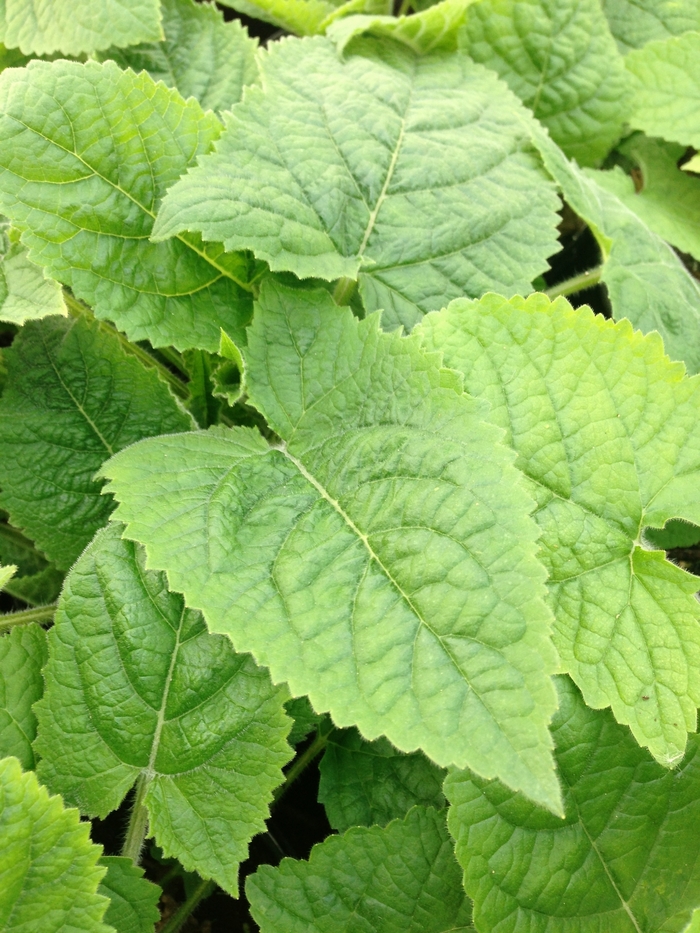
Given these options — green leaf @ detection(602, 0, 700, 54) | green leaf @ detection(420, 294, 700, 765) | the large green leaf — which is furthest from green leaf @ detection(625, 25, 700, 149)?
green leaf @ detection(420, 294, 700, 765)

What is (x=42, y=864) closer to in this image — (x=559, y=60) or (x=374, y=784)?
(x=374, y=784)

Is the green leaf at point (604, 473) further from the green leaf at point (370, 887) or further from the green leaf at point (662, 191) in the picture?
the green leaf at point (662, 191)

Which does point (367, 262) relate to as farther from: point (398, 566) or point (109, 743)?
point (109, 743)

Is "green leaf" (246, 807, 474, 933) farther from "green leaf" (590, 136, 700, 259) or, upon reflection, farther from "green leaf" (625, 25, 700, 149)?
"green leaf" (625, 25, 700, 149)

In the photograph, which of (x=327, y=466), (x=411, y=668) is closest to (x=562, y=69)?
(x=327, y=466)

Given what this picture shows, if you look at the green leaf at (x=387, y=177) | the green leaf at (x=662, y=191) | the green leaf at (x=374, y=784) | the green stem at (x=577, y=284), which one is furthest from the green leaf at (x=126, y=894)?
the green leaf at (x=662, y=191)
